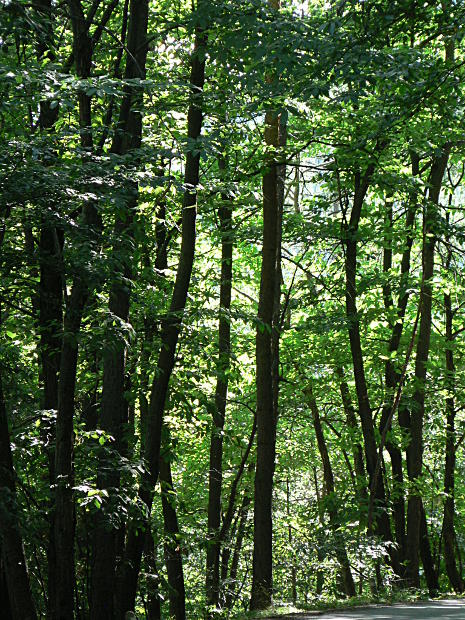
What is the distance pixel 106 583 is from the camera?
8539 millimetres

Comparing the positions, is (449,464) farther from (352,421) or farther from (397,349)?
(397,349)

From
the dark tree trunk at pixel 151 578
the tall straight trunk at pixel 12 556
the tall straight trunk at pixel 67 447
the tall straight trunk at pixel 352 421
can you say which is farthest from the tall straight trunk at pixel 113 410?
the tall straight trunk at pixel 352 421

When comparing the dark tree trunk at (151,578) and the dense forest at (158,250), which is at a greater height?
the dense forest at (158,250)

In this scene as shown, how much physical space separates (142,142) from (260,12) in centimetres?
200

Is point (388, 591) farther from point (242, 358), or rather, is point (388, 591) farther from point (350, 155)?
point (242, 358)

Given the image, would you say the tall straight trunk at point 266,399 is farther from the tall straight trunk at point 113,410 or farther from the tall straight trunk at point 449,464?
the tall straight trunk at point 449,464

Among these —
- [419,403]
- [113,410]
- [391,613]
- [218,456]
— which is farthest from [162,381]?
[419,403]

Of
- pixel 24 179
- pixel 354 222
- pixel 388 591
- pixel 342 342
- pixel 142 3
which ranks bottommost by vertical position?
pixel 388 591

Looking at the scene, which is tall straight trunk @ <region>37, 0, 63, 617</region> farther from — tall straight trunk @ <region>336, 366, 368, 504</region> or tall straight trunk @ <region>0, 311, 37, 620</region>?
tall straight trunk @ <region>336, 366, 368, 504</region>

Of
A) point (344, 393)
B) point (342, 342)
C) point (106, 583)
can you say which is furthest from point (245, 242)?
point (106, 583)

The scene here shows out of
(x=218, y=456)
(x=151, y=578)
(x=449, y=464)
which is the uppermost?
(x=449, y=464)

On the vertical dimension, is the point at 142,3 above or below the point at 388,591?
above

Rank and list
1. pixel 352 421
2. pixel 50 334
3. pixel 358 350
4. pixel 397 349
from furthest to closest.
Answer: pixel 352 421 → pixel 397 349 → pixel 358 350 → pixel 50 334

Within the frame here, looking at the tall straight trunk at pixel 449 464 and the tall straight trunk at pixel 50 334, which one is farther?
the tall straight trunk at pixel 449 464
